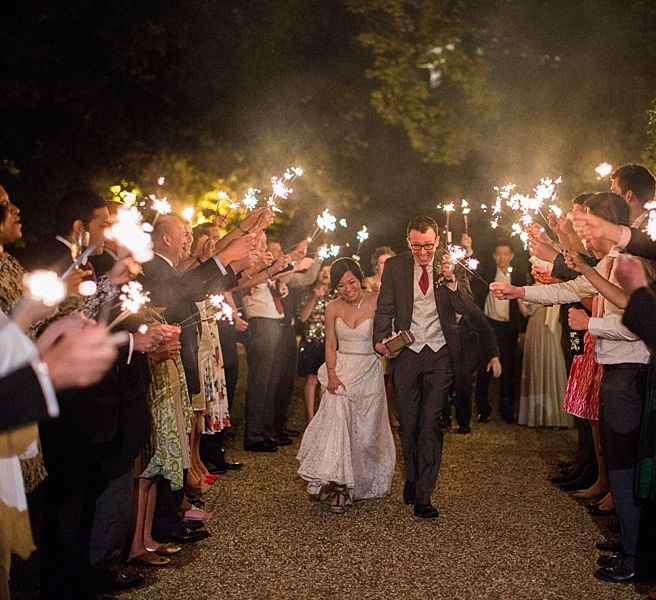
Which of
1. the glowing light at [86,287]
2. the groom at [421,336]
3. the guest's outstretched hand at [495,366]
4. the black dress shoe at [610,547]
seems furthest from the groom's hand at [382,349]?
the glowing light at [86,287]

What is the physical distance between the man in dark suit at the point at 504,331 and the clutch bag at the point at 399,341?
167 inches

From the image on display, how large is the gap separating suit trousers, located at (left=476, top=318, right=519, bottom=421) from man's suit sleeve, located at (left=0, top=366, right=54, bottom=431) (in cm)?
891

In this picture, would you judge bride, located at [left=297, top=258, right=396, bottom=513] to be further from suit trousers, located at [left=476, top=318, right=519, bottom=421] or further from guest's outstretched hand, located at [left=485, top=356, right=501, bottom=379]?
suit trousers, located at [left=476, top=318, right=519, bottom=421]

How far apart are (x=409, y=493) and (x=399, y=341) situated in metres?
1.32

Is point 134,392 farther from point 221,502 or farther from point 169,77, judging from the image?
point 169,77

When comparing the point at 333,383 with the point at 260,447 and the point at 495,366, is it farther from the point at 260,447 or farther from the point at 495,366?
the point at 495,366

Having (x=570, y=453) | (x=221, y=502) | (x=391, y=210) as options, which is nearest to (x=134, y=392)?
(x=221, y=502)

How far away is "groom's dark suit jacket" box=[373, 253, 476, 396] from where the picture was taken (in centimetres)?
723

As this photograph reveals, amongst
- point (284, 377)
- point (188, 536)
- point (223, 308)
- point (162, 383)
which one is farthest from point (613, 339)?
point (284, 377)

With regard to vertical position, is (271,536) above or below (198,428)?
below

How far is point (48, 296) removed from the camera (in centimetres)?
243

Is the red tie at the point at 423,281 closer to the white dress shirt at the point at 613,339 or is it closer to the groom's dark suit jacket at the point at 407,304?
the groom's dark suit jacket at the point at 407,304

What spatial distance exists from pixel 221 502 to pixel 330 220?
260 centimetres

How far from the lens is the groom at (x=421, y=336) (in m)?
7.09
